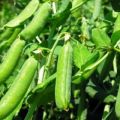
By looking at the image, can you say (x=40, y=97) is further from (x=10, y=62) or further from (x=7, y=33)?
(x=7, y=33)

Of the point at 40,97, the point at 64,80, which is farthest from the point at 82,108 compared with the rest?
the point at 64,80

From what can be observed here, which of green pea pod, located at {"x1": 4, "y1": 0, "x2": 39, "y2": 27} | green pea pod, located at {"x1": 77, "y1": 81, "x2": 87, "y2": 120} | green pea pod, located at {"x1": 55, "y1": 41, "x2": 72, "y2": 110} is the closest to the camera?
green pea pod, located at {"x1": 55, "y1": 41, "x2": 72, "y2": 110}

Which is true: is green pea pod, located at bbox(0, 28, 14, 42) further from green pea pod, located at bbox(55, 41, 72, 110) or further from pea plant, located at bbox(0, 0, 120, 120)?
green pea pod, located at bbox(55, 41, 72, 110)

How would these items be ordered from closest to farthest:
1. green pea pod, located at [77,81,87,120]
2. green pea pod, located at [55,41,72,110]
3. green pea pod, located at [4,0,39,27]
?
green pea pod, located at [55,41,72,110] → green pea pod, located at [4,0,39,27] → green pea pod, located at [77,81,87,120]

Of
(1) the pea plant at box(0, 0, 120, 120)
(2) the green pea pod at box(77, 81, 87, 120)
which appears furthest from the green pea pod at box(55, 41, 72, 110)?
(2) the green pea pod at box(77, 81, 87, 120)

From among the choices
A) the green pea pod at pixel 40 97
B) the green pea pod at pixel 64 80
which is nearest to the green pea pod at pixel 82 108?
the green pea pod at pixel 40 97
